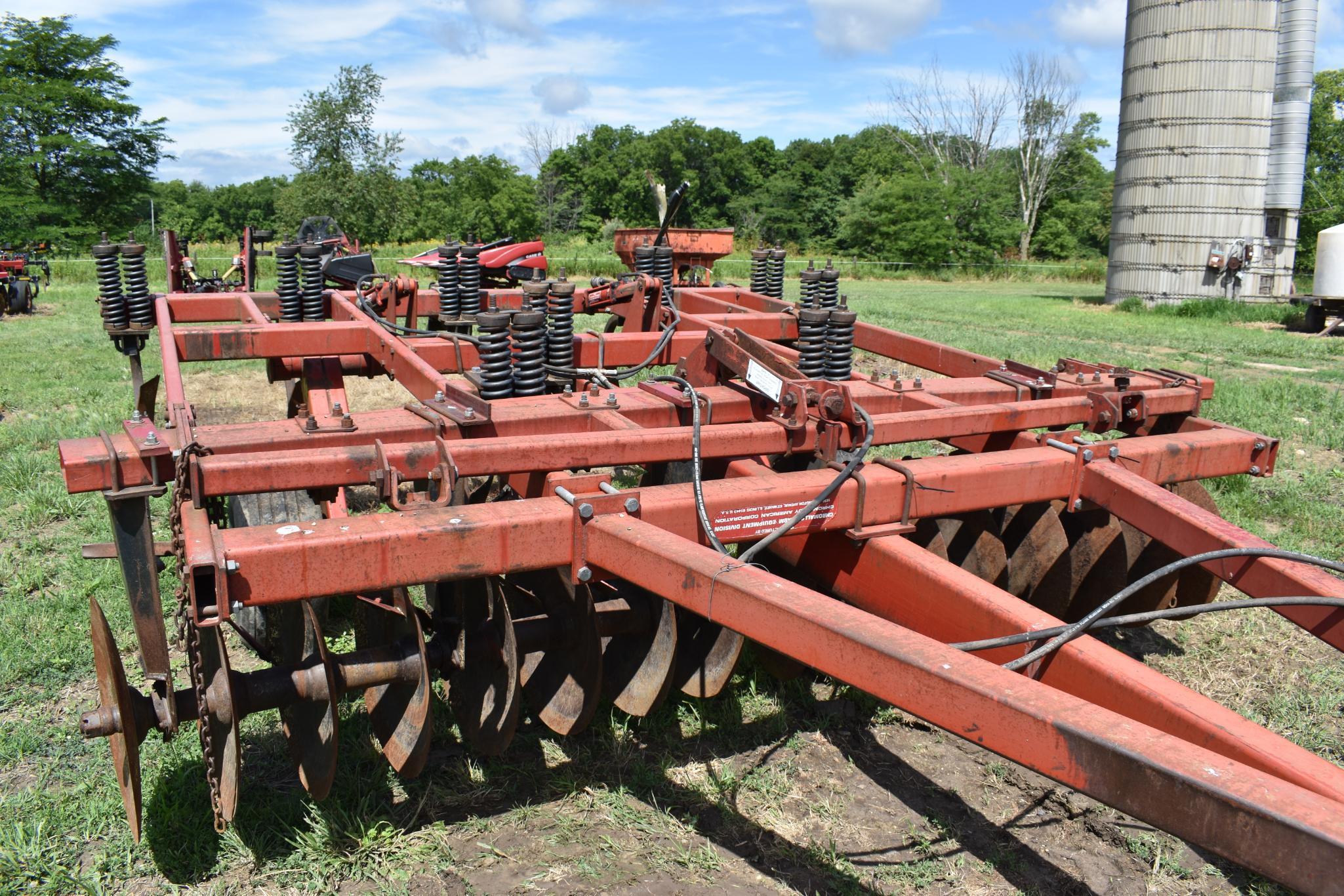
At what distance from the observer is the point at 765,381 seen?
3148 mm

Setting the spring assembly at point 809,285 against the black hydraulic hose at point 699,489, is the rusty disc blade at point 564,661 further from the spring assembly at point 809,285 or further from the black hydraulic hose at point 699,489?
the spring assembly at point 809,285

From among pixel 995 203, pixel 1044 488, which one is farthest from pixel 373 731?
pixel 995 203

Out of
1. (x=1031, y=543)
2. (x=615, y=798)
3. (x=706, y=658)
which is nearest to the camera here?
(x=615, y=798)

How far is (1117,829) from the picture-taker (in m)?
2.58

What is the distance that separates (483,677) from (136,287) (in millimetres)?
3935

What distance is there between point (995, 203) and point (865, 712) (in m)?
37.5

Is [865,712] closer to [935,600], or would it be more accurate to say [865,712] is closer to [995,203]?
[935,600]

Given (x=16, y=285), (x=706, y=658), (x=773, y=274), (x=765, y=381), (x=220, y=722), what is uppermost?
(x=773, y=274)

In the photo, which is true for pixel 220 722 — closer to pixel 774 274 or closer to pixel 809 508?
pixel 809 508

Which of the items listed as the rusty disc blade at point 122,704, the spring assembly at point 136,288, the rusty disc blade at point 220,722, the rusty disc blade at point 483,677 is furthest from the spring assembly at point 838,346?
the spring assembly at point 136,288

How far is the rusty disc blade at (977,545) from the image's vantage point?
3.13m

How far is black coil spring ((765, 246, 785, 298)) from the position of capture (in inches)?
258

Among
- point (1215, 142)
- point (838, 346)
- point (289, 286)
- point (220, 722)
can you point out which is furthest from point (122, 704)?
point (1215, 142)

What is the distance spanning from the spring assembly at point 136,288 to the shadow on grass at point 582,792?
11.4 feet
